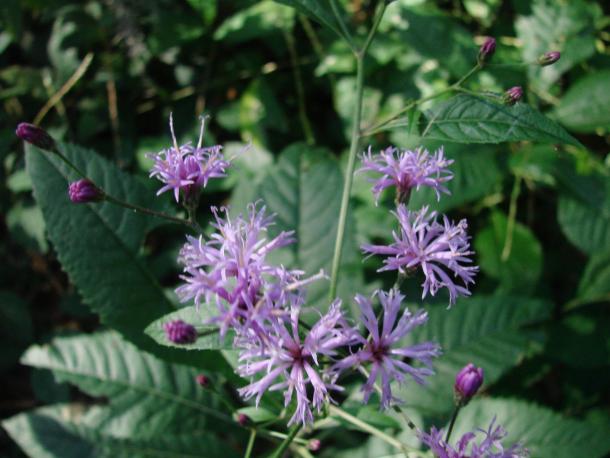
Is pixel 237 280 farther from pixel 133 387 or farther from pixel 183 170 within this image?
pixel 133 387

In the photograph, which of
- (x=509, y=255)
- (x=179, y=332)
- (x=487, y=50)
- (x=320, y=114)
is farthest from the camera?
(x=320, y=114)

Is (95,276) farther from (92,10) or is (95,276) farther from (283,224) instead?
(92,10)

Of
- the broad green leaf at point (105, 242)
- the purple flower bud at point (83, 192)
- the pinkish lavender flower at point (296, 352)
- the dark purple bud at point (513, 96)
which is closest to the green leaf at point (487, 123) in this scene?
the dark purple bud at point (513, 96)

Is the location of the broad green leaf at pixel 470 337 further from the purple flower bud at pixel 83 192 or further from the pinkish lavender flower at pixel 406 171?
the purple flower bud at pixel 83 192

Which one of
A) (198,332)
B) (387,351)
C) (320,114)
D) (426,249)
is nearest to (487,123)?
(426,249)

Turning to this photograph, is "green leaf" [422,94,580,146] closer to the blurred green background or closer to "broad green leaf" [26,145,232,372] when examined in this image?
the blurred green background

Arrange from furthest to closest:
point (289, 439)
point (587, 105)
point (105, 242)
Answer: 1. point (587, 105)
2. point (105, 242)
3. point (289, 439)

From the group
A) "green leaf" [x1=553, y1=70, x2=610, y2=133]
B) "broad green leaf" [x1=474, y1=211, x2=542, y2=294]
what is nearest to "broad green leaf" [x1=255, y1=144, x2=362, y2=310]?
"broad green leaf" [x1=474, y1=211, x2=542, y2=294]
